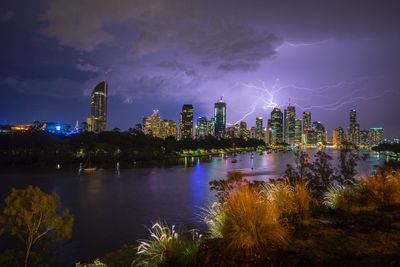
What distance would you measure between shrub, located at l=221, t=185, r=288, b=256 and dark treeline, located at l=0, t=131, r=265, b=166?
179 feet

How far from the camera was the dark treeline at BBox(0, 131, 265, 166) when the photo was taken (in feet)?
171

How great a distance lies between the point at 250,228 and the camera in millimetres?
4027

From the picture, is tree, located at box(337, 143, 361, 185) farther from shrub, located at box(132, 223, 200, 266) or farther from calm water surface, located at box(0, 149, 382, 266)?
shrub, located at box(132, 223, 200, 266)

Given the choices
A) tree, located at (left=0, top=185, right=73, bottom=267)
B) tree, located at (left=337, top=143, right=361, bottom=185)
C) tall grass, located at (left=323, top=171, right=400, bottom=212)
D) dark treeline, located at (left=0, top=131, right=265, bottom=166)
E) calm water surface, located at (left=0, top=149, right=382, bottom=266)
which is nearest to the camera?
tree, located at (left=0, top=185, right=73, bottom=267)

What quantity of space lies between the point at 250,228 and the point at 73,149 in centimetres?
6422

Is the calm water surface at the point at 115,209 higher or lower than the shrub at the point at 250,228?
lower

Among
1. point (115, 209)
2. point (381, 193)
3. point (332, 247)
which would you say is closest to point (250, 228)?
point (332, 247)

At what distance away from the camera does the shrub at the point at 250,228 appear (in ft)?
12.8

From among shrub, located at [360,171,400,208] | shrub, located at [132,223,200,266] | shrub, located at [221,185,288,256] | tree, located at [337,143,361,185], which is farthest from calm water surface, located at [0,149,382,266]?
shrub, located at [221,185,288,256]

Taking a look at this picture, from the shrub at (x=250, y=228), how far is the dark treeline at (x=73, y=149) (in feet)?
179

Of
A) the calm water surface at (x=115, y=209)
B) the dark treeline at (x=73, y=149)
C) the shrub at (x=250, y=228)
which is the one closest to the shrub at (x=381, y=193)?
the shrub at (x=250, y=228)

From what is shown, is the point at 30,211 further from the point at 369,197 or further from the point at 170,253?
the point at 369,197

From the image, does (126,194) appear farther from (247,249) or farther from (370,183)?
(247,249)

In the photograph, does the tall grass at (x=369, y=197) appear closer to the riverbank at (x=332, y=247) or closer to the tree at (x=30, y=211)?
the riverbank at (x=332, y=247)
